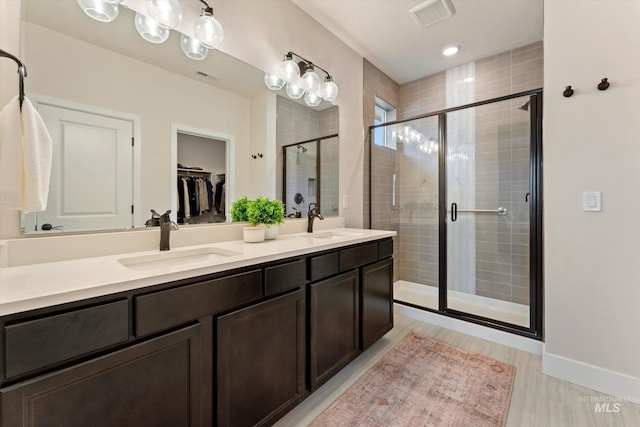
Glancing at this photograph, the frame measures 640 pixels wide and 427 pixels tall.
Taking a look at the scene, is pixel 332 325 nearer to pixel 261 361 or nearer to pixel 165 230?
pixel 261 361

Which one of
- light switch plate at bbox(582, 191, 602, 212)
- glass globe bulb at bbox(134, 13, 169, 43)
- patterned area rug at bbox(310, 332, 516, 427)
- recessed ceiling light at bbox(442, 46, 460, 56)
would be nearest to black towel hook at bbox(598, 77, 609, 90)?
light switch plate at bbox(582, 191, 602, 212)

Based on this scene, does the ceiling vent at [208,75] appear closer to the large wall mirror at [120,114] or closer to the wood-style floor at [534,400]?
the large wall mirror at [120,114]

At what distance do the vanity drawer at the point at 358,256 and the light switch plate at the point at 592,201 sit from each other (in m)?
1.34

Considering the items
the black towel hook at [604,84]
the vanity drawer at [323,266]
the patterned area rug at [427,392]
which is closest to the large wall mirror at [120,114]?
the vanity drawer at [323,266]

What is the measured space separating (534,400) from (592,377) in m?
0.46

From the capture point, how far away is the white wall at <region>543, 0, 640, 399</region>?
165cm

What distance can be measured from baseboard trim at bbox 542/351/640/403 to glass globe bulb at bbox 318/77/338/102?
257 centimetres

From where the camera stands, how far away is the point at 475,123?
3.11 meters

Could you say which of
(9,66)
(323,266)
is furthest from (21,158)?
(323,266)

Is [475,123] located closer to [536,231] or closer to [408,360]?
[536,231]

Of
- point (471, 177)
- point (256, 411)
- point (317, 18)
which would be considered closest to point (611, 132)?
point (471, 177)

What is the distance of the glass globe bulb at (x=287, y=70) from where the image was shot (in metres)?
2.16

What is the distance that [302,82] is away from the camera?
2289 mm

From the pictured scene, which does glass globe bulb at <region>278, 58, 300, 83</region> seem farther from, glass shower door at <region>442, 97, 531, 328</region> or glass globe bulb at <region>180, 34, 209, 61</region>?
A: glass shower door at <region>442, 97, 531, 328</region>
